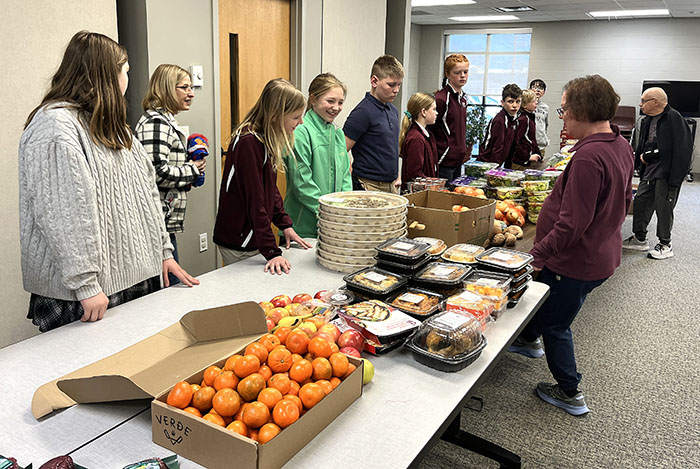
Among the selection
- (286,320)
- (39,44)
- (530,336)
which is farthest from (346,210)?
(39,44)

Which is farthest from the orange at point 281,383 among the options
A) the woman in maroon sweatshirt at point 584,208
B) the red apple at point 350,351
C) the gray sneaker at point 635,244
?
the gray sneaker at point 635,244

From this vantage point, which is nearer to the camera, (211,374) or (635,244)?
(211,374)

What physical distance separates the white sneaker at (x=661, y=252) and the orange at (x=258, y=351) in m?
5.35

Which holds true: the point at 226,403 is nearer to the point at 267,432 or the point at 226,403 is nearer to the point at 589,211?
the point at 267,432

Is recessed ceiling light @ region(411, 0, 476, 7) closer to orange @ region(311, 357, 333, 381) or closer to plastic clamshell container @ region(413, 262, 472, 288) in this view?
plastic clamshell container @ region(413, 262, 472, 288)

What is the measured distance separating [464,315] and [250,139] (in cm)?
111

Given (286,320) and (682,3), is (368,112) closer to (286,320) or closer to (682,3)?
(286,320)

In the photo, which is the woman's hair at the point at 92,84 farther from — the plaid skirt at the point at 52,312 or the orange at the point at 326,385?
the orange at the point at 326,385

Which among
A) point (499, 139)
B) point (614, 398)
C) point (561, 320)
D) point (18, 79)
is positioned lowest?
point (614, 398)

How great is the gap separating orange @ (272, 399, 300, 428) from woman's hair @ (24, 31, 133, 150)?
102cm

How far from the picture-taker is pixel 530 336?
9.35 feet

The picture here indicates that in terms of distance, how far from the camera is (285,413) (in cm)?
106

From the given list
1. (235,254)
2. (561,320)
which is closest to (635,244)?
(561,320)

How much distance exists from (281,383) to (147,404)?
1.07 feet
